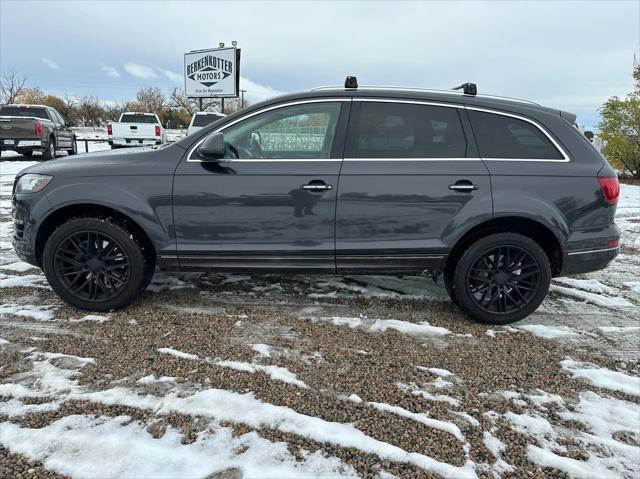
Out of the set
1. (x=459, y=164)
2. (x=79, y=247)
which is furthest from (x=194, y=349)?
(x=459, y=164)

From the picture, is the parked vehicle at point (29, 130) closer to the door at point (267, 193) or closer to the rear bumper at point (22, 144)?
the rear bumper at point (22, 144)

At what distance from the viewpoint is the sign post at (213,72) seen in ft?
78.2

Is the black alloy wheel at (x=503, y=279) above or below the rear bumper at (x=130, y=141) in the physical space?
below

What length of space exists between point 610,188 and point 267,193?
260 cm

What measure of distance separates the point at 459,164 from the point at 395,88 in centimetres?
81

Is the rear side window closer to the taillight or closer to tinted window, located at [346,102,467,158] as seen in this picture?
tinted window, located at [346,102,467,158]

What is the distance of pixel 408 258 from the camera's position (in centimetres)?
358

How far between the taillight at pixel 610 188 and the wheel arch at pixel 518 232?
1.60 feet

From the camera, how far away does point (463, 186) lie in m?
3.46

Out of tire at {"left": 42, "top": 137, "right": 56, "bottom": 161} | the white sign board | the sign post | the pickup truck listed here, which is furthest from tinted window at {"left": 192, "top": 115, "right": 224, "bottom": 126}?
the white sign board

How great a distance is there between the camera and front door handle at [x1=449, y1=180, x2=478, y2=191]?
11.4 feet

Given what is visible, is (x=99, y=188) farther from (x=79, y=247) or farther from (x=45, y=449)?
(x=45, y=449)

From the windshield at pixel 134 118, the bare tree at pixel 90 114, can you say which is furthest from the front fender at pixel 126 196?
the bare tree at pixel 90 114

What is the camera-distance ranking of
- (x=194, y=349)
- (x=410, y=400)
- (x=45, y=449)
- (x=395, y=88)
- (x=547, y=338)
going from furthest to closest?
(x=395, y=88) → (x=547, y=338) → (x=194, y=349) → (x=410, y=400) → (x=45, y=449)
